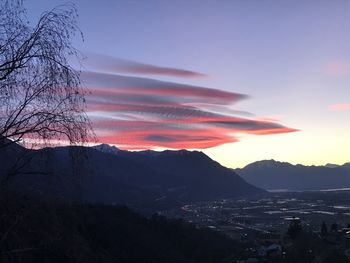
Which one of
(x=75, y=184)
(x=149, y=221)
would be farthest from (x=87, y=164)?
(x=149, y=221)

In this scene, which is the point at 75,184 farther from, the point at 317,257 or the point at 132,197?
the point at 132,197

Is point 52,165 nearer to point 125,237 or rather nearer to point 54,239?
point 54,239

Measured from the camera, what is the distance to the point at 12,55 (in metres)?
5.60

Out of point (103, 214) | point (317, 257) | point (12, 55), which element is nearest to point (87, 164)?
point (12, 55)

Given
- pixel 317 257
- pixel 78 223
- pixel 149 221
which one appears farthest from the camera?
pixel 149 221

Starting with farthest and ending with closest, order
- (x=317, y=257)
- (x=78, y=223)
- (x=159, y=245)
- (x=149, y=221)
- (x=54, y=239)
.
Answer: (x=149, y=221) < (x=159, y=245) < (x=317, y=257) < (x=78, y=223) < (x=54, y=239)

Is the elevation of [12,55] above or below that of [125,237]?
above

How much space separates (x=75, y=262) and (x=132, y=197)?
174614mm

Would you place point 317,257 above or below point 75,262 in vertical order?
below

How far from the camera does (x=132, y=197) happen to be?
583ft

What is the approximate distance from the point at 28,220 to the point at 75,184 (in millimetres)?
661

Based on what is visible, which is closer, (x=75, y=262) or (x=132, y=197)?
(x=75, y=262)

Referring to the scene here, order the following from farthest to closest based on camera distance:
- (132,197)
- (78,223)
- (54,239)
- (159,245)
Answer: (132,197)
(159,245)
(78,223)
(54,239)

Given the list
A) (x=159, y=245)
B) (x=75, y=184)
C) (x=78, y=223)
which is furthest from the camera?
(x=159, y=245)
